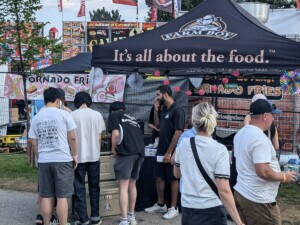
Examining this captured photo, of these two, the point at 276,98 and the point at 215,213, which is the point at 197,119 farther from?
the point at 276,98

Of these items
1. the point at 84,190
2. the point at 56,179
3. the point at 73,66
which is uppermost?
the point at 73,66

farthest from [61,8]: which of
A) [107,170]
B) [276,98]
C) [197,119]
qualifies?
[197,119]

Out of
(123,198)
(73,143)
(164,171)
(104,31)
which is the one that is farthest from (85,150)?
(104,31)

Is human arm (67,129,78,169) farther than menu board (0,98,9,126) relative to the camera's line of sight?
No

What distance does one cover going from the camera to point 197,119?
12.2 ft

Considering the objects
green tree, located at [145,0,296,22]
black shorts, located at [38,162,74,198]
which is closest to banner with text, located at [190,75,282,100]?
black shorts, located at [38,162,74,198]

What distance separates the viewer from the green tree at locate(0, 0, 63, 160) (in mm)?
10375

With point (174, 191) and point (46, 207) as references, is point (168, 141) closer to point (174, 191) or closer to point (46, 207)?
point (174, 191)

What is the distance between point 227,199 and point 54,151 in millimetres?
2740

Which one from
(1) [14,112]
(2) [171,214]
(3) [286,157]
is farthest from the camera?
(1) [14,112]

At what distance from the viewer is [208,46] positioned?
631 centimetres

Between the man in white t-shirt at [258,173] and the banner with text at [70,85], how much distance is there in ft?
26.7

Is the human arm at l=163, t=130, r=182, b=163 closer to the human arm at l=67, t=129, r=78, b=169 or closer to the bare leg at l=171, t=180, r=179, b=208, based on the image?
the bare leg at l=171, t=180, r=179, b=208

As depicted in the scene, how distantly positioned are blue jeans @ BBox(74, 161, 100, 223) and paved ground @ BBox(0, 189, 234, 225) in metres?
0.35
